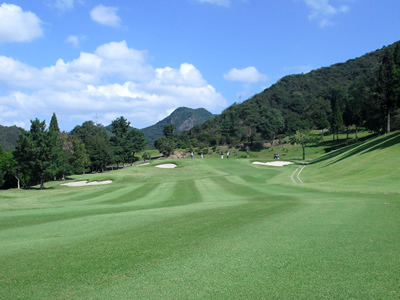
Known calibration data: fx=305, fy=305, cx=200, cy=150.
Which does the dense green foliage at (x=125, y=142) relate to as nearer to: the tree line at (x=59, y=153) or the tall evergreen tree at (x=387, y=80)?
the tree line at (x=59, y=153)

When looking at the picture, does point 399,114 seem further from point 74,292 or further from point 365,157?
point 74,292

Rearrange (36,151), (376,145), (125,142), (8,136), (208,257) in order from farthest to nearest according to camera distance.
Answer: (8,136) < (125,142) < (36,151) < (376,145) < (208,257)

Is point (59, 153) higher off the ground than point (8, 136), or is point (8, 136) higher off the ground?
point (8, 136)

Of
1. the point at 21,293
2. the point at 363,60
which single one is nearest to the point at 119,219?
the point at 21,293

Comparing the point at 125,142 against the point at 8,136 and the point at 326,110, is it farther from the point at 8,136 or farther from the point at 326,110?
the point at 8,136

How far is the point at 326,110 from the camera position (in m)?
129

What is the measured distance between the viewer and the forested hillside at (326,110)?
57750mm

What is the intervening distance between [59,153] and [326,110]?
4448 inches

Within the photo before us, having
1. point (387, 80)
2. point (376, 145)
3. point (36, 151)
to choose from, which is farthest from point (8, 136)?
point (376, 145)

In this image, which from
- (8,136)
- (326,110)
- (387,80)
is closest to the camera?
(387,80)

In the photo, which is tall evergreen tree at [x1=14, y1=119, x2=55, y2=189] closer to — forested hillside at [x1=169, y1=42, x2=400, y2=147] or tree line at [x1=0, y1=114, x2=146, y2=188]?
tree line at [x1=0, y1=114, x2=146, y2=188]

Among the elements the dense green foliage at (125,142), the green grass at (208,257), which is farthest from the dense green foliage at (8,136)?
the green grass at (208,257)

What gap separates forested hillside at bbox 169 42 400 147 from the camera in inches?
2274

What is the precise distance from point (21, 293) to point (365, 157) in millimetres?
37993
